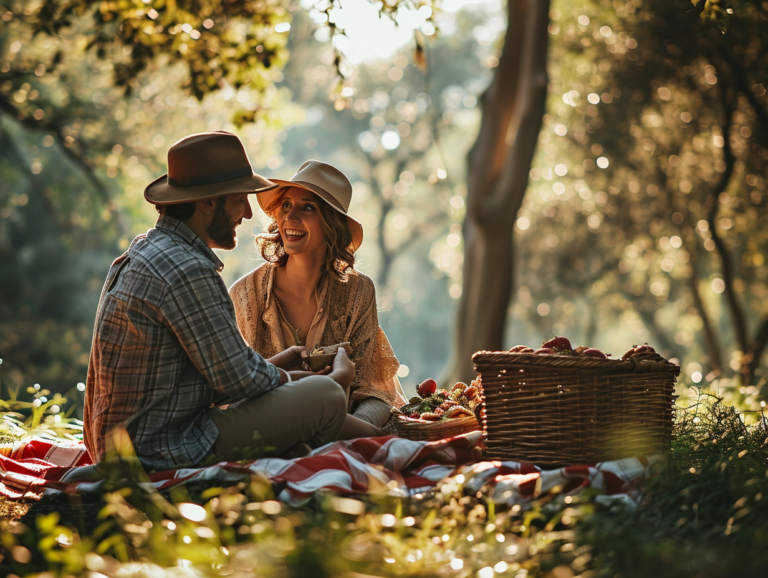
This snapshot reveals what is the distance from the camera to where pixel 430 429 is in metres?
4.53

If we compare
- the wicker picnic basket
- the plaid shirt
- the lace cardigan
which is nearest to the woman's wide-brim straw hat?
the lace cardigan

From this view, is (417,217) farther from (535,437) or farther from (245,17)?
(535,437)

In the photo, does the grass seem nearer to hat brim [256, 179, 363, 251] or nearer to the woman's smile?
the woman's smile

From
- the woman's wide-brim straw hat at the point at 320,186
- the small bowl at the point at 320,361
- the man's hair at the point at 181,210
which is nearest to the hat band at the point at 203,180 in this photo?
the man's hair at the point at 181,210

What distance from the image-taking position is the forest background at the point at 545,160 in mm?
10141

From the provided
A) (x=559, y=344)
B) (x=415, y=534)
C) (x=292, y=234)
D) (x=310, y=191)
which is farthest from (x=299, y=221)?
(x=415, y=534)

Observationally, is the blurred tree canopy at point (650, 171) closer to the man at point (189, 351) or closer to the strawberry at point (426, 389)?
the strawberry at point (426, 389)

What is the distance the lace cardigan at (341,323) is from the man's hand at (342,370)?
2.21 ft

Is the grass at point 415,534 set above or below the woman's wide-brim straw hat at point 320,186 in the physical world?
below

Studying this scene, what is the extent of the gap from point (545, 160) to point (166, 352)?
17019 mm

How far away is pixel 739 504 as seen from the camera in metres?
2.62

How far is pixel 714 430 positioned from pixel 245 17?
5.95 m

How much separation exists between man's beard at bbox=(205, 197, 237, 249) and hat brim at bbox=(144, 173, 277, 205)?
0.31ft

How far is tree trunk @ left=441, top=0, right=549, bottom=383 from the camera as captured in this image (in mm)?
10062
